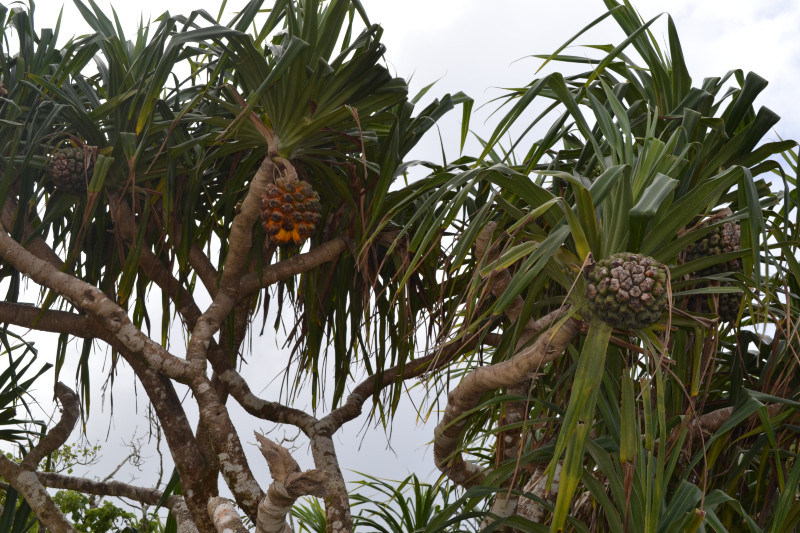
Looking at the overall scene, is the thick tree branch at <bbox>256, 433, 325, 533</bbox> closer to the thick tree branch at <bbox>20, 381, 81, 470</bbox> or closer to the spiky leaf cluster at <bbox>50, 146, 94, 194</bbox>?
the spiky leaf cluster at <bbox>50, 146, 94, 194</bbox>

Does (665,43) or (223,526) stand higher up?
(665,43)

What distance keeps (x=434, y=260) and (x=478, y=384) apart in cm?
67

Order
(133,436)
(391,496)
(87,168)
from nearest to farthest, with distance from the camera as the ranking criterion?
(87,168)
(391,496)
(133,436)

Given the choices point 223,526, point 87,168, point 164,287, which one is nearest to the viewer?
point 223,526

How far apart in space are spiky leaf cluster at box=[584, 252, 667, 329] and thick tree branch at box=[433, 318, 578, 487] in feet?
0.28

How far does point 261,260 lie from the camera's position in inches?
80.8

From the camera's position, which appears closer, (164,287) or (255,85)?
(255,85)

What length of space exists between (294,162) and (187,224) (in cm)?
31

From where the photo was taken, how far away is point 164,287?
7.31ft

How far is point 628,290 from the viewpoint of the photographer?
1.19 metres

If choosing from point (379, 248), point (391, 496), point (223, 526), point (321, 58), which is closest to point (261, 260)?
point (379, 248)

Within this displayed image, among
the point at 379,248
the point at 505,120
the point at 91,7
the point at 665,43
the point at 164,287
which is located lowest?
the point at 505,120

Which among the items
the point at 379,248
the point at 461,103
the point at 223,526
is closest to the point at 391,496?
the point at 379,248

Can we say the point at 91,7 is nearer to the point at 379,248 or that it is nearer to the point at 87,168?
the point at 87,168
